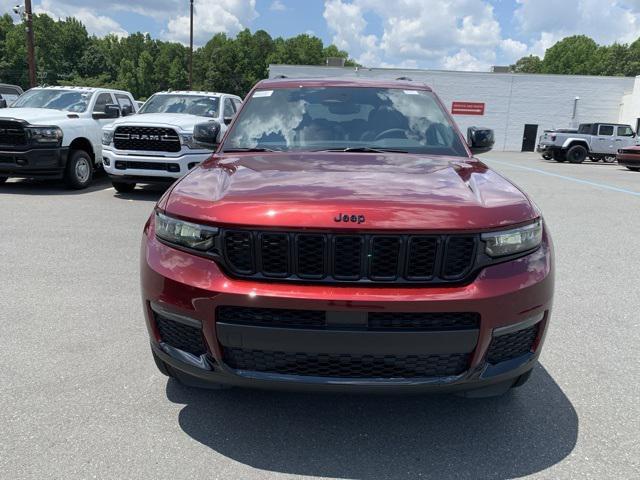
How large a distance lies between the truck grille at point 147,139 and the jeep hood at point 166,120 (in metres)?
0.11

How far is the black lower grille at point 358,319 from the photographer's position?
2.14 meters

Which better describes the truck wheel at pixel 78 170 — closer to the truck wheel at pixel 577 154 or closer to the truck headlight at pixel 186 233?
the truck headlight at pixel 186 233

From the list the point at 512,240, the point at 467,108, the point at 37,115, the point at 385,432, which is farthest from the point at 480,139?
the point at 467,108

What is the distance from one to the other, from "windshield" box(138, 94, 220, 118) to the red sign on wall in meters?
31.2

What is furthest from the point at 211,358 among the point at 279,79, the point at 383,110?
the point at 279,79

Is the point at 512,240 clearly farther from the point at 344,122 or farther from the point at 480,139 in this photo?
the point at 480,139

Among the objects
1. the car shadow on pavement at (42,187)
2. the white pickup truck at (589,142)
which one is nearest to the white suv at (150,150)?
the car shadow on pavement at (42,187)

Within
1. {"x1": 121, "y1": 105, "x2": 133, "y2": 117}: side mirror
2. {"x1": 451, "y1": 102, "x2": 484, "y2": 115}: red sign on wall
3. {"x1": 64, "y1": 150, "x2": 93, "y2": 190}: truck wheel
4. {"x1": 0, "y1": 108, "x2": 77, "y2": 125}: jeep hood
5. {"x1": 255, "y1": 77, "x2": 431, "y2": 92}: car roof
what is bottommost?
{"x1": 64, "y1": 150, "x2": 93, "y2": 190}: truck wheel

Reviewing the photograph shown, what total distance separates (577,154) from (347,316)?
→ 27.3 m

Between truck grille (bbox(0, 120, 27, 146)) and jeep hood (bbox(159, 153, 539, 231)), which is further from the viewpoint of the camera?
truck grille (bbox(0, 120, 27, 146))

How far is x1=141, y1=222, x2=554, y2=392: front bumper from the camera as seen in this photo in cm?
212

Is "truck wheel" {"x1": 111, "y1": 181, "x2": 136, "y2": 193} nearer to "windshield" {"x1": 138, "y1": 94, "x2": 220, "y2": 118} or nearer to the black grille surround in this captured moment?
"windshield" {"x1": 138, "y1": 94, "x2": 220, "y2": 118}

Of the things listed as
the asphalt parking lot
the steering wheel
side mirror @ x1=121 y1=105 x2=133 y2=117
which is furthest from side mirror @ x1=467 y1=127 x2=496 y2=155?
side mirror @ x1=121 y1=105 x2=133 y2=117

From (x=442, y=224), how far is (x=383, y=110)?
→ 188 cm
